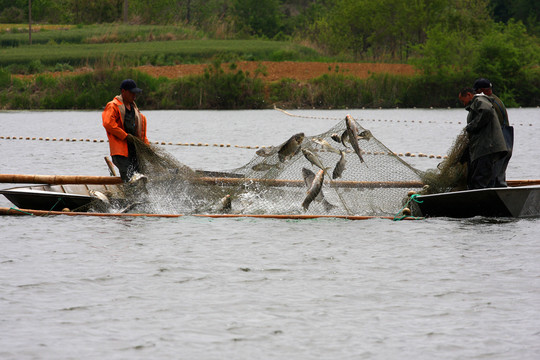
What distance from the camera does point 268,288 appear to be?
7887 millimetres

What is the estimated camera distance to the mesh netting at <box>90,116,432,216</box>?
10961 mm

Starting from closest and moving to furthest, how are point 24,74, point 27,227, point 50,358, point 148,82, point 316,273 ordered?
point 50,358, point 316,273, point 27,227, point 148,82, point 24,74

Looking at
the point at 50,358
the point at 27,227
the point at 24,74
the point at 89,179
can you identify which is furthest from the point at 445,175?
the point at 24,74

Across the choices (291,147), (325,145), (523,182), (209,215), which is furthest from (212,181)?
(523,182)

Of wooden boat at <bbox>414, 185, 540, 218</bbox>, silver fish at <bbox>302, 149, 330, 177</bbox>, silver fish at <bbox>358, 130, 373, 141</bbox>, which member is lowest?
wooden boat at <bbox>414, 185, 540, 218</bbox>

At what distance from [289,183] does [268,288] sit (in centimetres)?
396

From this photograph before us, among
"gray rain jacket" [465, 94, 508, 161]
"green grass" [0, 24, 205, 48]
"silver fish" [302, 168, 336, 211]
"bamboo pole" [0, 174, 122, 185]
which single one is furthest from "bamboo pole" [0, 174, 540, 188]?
"green grass" [0, 24, 205, 48]

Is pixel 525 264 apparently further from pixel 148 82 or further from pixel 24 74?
pixel 24 74

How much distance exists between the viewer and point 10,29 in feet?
213

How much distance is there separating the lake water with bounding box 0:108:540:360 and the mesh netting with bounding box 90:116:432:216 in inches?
12.5

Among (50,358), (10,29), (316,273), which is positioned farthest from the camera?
(10,29)

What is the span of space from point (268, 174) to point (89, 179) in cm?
246

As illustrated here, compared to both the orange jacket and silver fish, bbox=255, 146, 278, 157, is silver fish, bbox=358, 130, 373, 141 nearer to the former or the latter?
silver fish, bbox=255, 146, 278, 157

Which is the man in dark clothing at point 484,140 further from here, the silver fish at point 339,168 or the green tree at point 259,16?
the green tree at point 259,16
